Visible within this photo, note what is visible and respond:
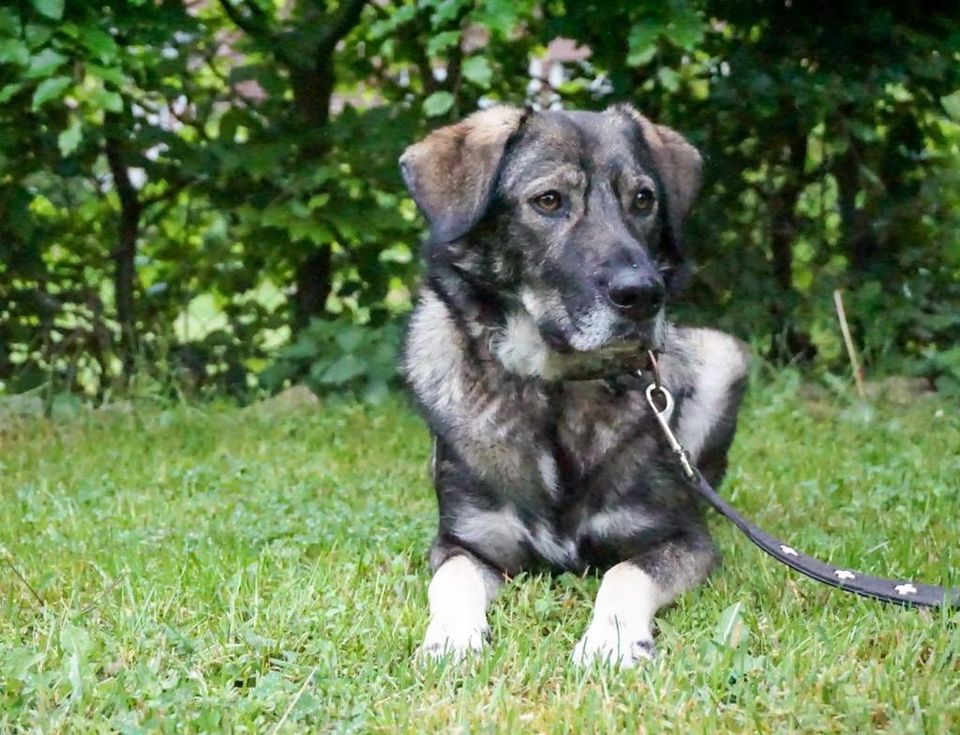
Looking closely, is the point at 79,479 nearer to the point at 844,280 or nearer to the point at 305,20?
A: the point at 305,20

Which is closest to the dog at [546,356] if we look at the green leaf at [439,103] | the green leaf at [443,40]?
the green leaf at [443,40]

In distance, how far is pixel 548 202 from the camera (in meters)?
3.33

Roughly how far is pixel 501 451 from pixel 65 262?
3.82 metres

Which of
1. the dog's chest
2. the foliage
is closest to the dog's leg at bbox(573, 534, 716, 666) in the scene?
the dog's chest

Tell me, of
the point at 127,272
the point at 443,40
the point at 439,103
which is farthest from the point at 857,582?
the point at 127,272

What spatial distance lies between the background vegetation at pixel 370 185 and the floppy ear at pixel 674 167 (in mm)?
1889

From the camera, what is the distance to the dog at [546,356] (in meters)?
3.25

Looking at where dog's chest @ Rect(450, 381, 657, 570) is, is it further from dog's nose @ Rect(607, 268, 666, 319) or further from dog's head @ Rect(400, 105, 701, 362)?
dog's nose @ Rect(607, 268, 666, 319)

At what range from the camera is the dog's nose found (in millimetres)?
3074

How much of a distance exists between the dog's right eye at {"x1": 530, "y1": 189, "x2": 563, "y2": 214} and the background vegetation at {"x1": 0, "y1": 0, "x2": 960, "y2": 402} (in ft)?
8.07

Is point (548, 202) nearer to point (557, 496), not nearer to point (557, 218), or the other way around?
point (557, 218)

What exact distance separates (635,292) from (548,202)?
42 cm

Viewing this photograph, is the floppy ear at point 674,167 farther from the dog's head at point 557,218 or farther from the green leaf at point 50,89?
the green leaf at point 50,89

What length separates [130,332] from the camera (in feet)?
21.1
